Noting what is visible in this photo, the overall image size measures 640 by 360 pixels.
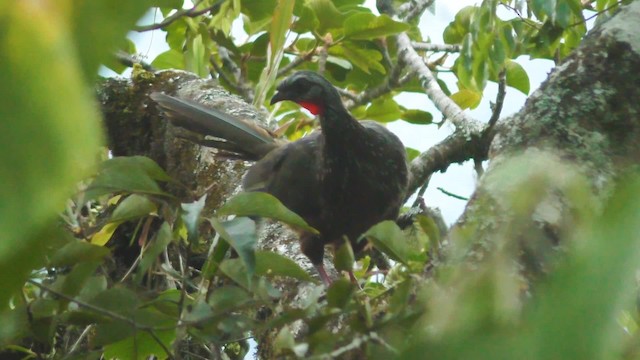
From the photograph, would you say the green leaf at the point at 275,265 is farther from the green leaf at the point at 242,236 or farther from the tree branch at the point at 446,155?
the tree branch at the point at 446,155

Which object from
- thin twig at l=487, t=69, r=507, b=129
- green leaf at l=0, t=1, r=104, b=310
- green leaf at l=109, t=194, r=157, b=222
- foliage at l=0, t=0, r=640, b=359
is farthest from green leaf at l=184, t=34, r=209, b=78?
green leaf at l=0, t=1, r=104, b=310

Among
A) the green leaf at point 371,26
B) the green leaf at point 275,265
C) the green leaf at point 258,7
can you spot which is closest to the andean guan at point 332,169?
the green leaf at point 371,26

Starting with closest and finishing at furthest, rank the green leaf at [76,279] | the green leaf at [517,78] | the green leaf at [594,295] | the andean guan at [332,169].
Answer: the green leaf at [594,295]
the green leaf at [76,279]
the andean guan at [332,169]
the green leaf at [517,78]

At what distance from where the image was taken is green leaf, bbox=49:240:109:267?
1.14 meters

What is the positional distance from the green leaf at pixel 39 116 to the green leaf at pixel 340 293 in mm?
821

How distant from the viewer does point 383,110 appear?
12.1 feet

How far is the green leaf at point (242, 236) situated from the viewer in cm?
108

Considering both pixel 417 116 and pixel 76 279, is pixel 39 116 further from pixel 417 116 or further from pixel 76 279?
pixel 417 116

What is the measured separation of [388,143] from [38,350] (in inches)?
62.8

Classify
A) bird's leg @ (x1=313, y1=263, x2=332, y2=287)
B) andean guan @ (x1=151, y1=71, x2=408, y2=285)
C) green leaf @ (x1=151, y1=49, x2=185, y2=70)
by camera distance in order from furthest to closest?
green leaf @ (x1=151, y1=49, x2=185, y2=70)
andean guan @ (x1=151, y1=71, x2=408, y2=285)
bird's leg @ (x1=313, y1=263, x2=332, y2=287)

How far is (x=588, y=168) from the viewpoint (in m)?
1.13

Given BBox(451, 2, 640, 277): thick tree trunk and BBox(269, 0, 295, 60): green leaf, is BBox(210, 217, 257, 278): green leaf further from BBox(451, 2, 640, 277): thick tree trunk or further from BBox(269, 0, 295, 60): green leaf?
BBox(269, 0, 295, 60): green leaf

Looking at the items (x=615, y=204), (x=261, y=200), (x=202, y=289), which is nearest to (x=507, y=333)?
(x=615, y=204)

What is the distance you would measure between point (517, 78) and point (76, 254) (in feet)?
7.90
